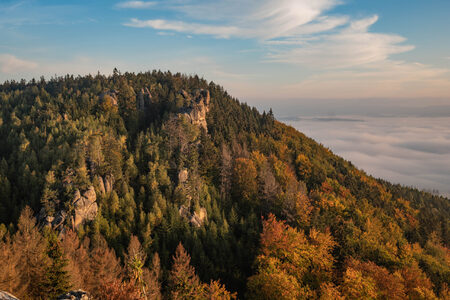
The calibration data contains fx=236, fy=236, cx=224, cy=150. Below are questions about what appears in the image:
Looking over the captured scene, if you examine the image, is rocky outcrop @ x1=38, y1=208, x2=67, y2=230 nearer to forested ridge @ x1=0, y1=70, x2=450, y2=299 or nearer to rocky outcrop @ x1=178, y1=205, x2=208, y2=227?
forested ridge @ x1=0, y1=70, x2=450, y2=299

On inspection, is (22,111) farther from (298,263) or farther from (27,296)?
(298,263)

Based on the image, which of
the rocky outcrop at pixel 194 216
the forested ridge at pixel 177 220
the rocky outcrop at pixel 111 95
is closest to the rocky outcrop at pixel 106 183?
the forested ridge at pixel 177 220

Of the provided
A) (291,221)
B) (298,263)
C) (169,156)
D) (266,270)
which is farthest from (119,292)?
(169,156)

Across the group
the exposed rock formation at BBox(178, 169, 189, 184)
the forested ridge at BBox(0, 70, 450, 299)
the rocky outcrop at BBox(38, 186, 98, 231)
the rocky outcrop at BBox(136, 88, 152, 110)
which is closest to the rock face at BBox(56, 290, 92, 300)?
the forested ridge at BBox(0, 70, 450, 299)

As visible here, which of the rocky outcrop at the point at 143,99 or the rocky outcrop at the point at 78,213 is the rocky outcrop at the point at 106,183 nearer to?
the rocky outcrop at the point at 78,213

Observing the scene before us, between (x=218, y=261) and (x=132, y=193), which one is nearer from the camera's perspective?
(x=218, y=261)

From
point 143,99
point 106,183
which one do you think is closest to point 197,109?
point 143,99
